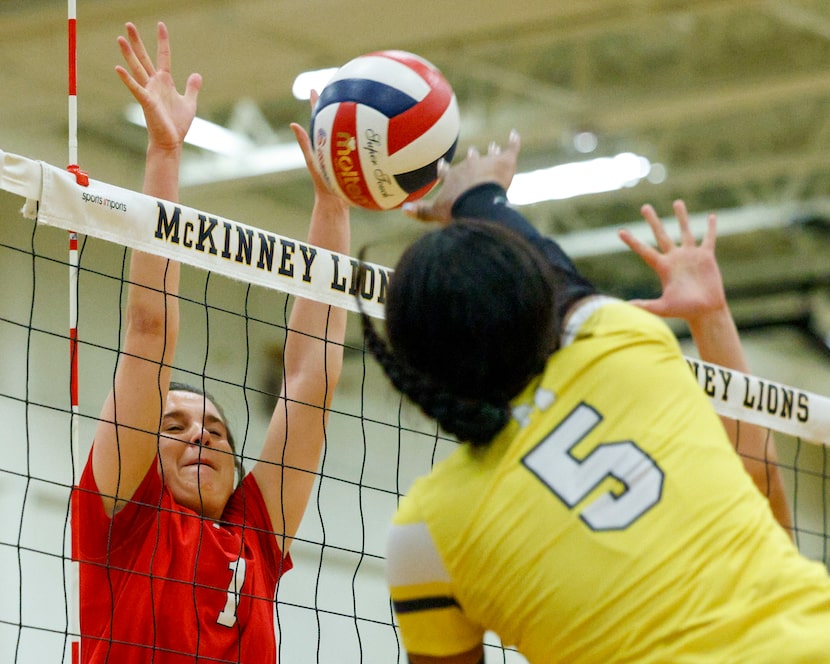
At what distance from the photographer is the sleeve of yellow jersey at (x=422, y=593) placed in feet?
5.95

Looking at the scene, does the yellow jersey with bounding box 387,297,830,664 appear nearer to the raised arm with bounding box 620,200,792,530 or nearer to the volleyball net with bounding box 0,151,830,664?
the raised arm with bounding box 620,200,792,530

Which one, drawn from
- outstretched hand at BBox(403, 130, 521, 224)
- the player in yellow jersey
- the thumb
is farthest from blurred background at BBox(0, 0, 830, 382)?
the player in yellow jersey

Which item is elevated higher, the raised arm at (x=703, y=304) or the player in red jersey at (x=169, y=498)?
the raised arm at (x=703, y=304)

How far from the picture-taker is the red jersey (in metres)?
3.10

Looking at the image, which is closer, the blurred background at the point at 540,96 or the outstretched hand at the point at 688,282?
the outstretched hand at the point at 688,282

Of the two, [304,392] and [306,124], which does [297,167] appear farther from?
[304,392]

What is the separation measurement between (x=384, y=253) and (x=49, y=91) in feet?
17.3

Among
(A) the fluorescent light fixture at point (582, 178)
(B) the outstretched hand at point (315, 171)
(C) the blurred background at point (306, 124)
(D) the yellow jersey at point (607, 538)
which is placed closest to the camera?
(D) the yellow jersey at point (607, 538)

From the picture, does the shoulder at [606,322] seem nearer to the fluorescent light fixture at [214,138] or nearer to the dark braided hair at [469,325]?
the dark braided hair at [469,325]

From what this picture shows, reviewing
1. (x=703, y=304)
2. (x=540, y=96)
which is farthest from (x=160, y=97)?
(x=540, y=96)

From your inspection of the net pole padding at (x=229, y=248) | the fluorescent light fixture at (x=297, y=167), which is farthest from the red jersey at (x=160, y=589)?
the fluorescent light fixture at (x=297, y=167)

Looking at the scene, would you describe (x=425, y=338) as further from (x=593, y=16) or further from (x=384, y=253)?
(x=384, y=253)

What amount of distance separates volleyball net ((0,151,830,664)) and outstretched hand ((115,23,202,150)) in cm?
17

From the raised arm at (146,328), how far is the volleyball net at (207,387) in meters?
0.10
